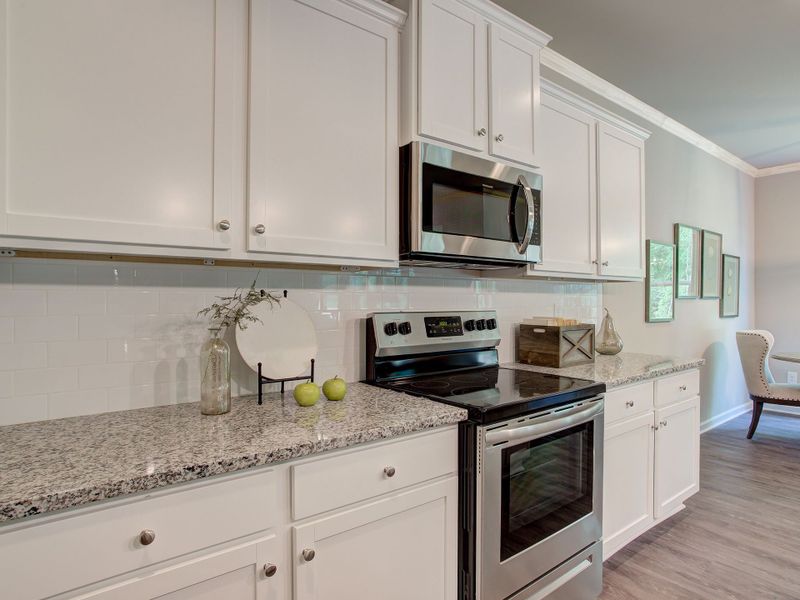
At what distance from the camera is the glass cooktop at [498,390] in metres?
1.54

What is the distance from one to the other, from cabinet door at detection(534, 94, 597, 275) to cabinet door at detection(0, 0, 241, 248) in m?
1.55

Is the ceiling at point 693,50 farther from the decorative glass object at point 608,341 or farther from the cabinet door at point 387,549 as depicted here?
the cabinet door at point 387,549

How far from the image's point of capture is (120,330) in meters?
1.44

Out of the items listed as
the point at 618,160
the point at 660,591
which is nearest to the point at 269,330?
the point at 660,591

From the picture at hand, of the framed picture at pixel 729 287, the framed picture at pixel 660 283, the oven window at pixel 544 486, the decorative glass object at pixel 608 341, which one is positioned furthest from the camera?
the framed picture at pixel 729 287

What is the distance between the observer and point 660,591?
2031mm

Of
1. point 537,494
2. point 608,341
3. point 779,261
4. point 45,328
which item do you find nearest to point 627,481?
point 537,494

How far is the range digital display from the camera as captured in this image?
6.77 feet

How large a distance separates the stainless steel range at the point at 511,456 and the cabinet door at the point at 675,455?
68cm

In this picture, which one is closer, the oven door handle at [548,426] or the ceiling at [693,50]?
the oven door handle at [548,426]

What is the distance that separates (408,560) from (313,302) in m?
0.96

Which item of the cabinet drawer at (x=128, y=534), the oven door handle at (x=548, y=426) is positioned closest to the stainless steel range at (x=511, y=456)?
the oven door handle at (x=548, y=426)

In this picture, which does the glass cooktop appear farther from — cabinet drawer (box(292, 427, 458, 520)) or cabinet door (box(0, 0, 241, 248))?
cabinet door (box(0, 0, 241, 248))

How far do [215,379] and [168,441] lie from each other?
29 centimetres
